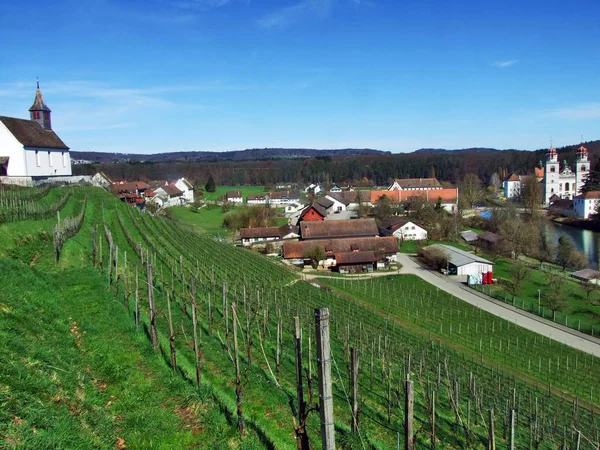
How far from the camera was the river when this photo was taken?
41.2 meters

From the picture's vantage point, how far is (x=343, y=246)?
37781 millimetres

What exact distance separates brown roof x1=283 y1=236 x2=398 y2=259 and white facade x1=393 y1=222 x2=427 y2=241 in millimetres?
8884

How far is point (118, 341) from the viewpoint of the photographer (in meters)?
8.60

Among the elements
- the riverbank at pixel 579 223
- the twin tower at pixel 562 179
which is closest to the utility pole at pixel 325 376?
the riverbank at pixel 579 223

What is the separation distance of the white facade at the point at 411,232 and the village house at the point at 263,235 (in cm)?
1031

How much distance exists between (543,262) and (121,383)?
37.3 metres

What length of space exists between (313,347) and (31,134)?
22332 mm

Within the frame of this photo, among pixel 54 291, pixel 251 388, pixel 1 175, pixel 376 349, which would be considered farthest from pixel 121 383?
pixel 1 175

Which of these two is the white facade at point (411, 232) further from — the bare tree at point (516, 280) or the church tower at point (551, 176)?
the church tower at point (551, 176)

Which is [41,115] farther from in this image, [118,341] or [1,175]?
[118,341]

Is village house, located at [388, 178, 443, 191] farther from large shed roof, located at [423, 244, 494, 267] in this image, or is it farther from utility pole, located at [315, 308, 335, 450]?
utility pole, located at [315, 308, 335, 450]

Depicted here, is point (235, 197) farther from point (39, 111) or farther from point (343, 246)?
point (39, 111)

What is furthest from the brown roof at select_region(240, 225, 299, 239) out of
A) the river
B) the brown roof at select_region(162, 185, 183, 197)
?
the brown roof at select_region(162, 185, 183, 197)

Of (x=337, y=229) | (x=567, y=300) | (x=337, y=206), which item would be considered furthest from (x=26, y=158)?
(x=337, y=206)
